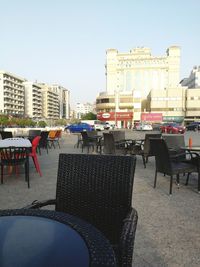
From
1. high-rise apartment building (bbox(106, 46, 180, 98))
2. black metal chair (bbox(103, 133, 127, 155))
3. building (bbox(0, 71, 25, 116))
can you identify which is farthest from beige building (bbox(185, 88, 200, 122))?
black metal chair (bbox(103, 133, 127, 155))

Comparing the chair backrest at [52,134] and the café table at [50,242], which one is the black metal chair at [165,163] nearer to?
the café table at [50,242]

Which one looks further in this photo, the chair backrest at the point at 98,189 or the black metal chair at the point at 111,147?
the black metal chair at the point at 111,147

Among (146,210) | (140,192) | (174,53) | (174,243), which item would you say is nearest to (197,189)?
(140,192)

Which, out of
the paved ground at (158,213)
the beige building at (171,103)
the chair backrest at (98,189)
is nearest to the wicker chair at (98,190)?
the chair backrest at (98,189)

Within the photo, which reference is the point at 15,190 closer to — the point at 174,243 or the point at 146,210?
the point at 146,210

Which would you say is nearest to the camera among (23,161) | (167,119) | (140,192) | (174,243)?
(174,243)

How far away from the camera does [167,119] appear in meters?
85.2

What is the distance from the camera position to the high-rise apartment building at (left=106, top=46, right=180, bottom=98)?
4688 inches

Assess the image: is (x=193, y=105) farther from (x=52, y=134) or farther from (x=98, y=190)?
(x=98, y=190)

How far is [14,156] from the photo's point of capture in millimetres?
6082

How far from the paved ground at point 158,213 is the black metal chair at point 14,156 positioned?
47 centimetres

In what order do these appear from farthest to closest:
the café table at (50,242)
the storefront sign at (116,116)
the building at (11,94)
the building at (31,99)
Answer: the building at (31,99), the building at (11,94), the storefront sign at (116,116), the café table at (50,242)

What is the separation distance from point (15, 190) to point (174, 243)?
3.46 metres

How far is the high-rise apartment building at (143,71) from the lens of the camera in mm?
119062
